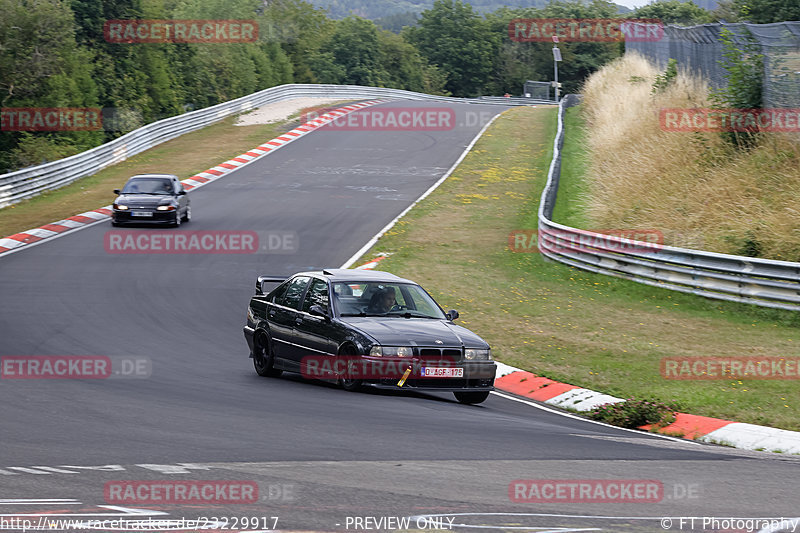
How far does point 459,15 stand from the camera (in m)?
126

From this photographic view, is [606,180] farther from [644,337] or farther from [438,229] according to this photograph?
[644,337]

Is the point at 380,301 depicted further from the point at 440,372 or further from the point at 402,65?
the point at 402,65

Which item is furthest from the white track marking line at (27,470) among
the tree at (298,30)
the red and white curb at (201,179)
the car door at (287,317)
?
the tree at (298,30)

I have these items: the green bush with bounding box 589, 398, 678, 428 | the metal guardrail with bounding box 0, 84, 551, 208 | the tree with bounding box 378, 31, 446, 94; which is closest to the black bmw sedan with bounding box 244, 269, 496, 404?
the green bush with bounding box 589, 398, 678, 428

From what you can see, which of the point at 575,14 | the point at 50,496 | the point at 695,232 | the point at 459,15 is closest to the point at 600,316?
the point at 695,232

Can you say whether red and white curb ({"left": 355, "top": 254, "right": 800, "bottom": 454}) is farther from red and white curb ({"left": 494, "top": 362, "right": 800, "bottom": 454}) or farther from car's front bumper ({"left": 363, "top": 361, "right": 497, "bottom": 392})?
car's front bumper ({"left": 363, "top": 361, "right": 497, "bottom": 392})

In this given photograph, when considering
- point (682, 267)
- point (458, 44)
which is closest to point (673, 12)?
point (458, 44)

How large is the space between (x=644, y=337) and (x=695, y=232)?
19.4 ft

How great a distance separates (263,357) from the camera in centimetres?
1318

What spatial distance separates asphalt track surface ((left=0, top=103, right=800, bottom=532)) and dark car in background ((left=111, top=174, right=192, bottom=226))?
784 cm

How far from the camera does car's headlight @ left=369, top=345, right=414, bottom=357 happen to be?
11.3 m

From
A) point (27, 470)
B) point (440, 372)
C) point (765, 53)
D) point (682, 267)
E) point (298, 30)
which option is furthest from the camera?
point (298, 30)

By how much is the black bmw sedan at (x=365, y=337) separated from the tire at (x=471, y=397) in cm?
1

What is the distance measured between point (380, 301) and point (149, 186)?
16.9 meters
